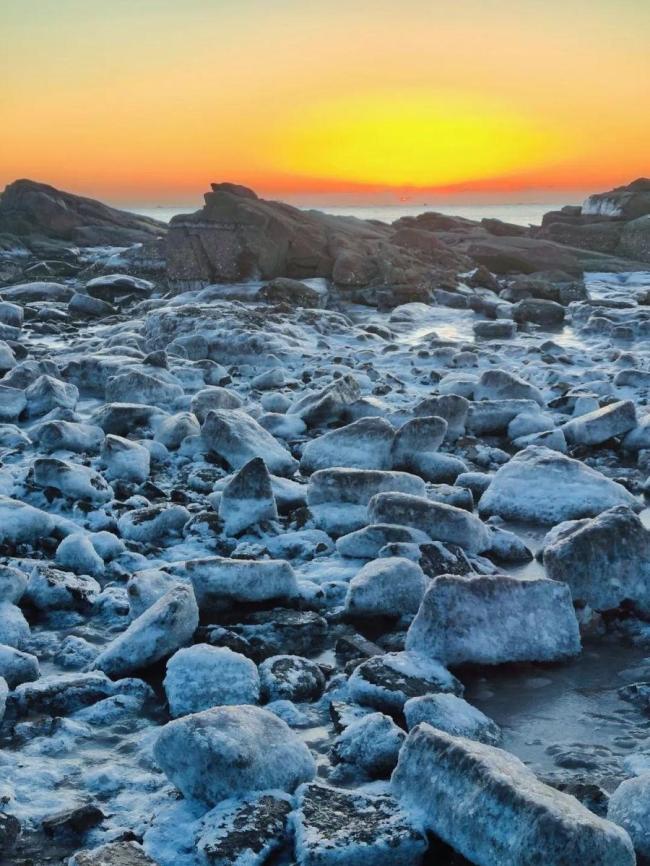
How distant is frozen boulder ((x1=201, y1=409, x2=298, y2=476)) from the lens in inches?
209

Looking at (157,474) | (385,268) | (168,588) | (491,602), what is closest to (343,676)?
(491,602)

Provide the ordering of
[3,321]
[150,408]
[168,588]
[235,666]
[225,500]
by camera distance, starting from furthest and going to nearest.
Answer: [3,321] < [150,408] < [225,500] < [168,588] < [235,666]

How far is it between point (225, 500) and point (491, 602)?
1740 millimetres

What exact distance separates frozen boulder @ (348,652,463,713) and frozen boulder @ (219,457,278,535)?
1.52 metres

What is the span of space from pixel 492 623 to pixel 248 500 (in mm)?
1657

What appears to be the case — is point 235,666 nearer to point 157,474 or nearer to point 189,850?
point 189,850

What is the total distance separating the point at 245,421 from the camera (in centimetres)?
562

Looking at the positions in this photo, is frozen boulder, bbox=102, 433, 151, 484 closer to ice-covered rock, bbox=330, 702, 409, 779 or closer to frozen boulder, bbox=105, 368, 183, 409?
frozen boulder, bbox=105, 368, 183, 409

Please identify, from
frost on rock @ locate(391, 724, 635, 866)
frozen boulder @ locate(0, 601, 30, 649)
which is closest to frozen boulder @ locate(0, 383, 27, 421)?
frozen boulder @ locate(0, 601, 30, 649)

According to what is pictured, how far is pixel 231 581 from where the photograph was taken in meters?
3.48

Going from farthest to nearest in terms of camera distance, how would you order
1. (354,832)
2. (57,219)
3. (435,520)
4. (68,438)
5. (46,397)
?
(57,219) → (46,397) → (68,438) → (435,520) → (354,832)

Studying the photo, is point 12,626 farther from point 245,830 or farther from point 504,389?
point 504,389

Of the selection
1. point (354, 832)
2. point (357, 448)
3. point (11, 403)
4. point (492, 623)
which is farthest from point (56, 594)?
point (11, 403)

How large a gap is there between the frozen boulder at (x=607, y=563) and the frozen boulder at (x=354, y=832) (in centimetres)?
156
